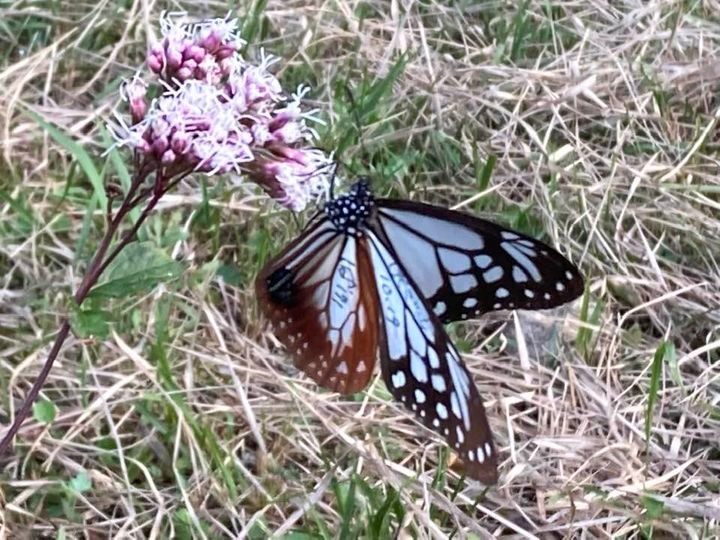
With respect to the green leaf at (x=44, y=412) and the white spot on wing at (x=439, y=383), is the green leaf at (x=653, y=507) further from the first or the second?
the green leaf at (x=44, y=412)

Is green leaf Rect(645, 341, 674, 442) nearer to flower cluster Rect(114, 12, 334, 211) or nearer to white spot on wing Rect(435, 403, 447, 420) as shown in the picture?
white spot on wing Rect(435, 403, 447, 420)

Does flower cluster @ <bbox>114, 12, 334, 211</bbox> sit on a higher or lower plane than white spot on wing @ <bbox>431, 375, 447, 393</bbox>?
higher

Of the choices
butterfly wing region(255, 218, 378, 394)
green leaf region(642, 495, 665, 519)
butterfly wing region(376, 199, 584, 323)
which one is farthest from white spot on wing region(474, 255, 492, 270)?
green leaf region(642, 495, 665, 519)

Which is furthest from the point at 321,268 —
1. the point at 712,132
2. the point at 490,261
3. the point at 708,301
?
the point at 712,132

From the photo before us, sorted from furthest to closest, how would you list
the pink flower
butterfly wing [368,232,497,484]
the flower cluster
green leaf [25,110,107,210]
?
green leaf [25,110,107,210]
butterfly wing [368,232,497,484]
the pink flower
the flower cluster

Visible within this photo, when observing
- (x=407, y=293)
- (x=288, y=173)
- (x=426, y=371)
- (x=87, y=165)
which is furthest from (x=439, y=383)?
(x=87, y=165)

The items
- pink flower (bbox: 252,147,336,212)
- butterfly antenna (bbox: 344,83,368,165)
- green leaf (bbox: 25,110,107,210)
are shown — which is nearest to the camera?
pink flower (bbox: 252,147,336,212)

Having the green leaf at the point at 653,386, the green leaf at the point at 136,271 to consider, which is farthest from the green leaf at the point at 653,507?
the green leaf at the point at 136,271

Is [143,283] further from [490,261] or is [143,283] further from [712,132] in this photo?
[712,132]
